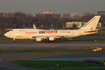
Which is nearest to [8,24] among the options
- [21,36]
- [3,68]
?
[21,36]

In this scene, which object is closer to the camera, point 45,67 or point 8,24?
point 45,67

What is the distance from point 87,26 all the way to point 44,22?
107210mm

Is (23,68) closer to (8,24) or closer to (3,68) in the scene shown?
Answer: (3,68)

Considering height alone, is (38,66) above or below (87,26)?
below

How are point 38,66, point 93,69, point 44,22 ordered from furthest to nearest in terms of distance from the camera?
1. point 44,22
2. point 38,66
3. point 93,69

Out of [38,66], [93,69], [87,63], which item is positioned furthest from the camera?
[87,63]

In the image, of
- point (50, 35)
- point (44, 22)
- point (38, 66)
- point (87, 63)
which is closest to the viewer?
point (38, 66)

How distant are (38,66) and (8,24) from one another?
130850mm

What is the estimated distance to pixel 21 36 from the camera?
45469mm

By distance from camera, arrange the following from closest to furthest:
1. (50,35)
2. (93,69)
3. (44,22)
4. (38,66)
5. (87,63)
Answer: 1. (93,69)
2. (38,66)
3. (87,63)
4. (50,35)
5. (44,22)

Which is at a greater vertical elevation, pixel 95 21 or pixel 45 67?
pixel 95 21

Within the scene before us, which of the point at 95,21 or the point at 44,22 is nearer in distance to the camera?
the point at 95,21

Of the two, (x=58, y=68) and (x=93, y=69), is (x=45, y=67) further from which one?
(x=93, y=69)

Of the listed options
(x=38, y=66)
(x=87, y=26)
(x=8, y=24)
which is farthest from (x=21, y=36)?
(x=8, y=24)
